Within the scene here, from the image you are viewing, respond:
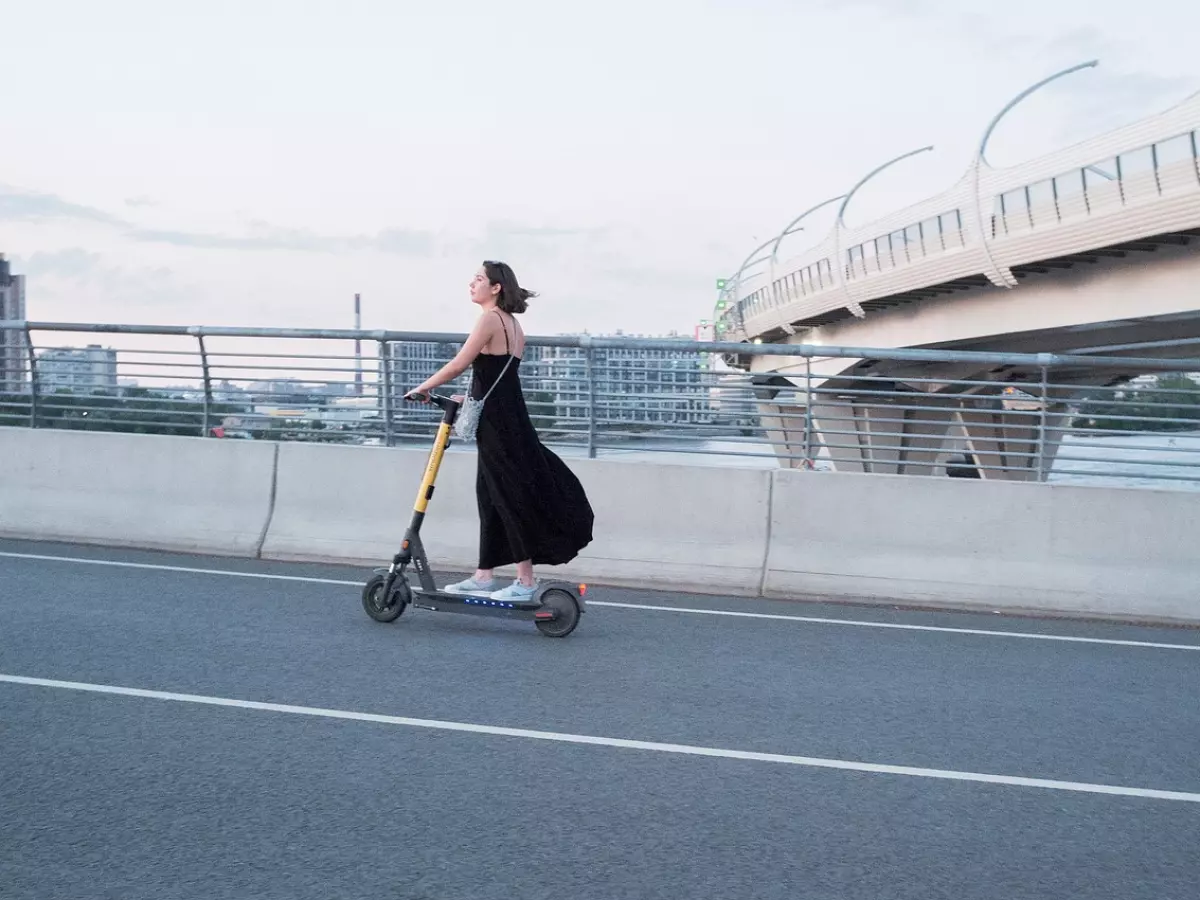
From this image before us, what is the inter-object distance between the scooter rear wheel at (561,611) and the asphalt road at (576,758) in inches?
3.2

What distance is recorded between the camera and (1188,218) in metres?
25.9

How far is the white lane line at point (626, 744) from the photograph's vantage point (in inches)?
219

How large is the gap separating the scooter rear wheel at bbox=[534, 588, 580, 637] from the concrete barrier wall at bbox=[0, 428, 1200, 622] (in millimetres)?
2507

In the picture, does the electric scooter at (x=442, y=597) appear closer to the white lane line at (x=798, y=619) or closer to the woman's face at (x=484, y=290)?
the woman's face at (x=484, y=290)

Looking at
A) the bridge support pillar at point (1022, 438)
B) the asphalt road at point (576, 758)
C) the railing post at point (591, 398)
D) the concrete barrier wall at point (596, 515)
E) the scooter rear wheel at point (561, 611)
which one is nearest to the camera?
the asphalt road at point (576, 758)

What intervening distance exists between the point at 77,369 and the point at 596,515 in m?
5.62

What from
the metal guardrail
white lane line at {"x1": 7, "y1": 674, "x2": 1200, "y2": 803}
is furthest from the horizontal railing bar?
white lane line at {"x1": 7, "y1": 674, "x2": 1200, "y2": 803}

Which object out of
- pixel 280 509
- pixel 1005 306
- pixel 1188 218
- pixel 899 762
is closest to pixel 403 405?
pixel 280 509

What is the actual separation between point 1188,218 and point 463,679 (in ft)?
72.9

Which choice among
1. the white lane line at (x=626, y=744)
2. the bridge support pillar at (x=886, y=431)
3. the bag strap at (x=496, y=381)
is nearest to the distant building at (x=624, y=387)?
the bridge support pillar at (x=886, y=431)

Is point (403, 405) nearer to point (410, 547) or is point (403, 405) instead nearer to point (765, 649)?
point (410, 547)

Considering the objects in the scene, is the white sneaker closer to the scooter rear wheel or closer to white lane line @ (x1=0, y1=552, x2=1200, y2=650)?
the scooter rear wheel

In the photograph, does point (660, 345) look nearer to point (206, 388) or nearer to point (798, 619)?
point (798, 619)

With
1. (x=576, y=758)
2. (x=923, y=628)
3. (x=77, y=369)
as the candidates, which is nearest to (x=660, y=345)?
(x=923, y=628)
